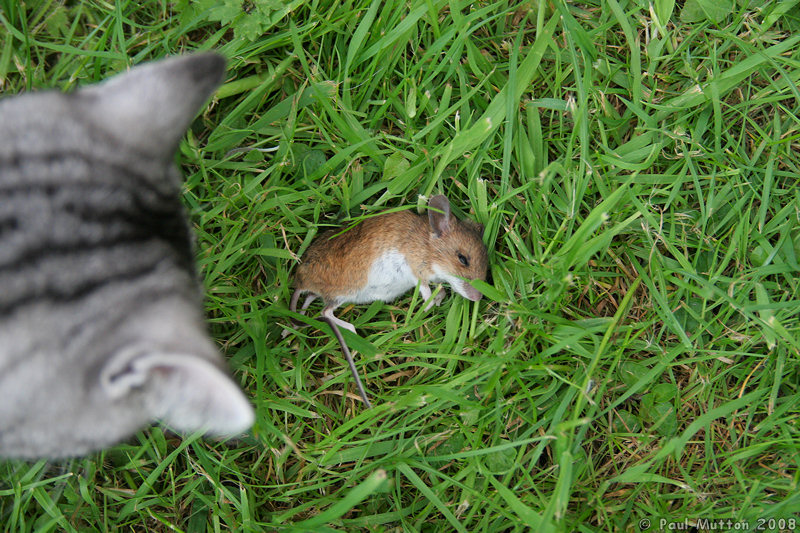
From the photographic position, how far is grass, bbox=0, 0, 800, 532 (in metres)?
4.06

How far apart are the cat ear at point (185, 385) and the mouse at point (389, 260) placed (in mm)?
2226

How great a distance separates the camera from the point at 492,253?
4418 mm

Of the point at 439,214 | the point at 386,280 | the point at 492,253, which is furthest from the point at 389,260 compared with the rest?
the point at 492,253

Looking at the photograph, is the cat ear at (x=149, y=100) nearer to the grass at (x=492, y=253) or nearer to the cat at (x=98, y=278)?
the cat at (x=98, y=278)

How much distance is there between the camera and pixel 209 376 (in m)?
1.76

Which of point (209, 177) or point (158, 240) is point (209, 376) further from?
point (209, 177)

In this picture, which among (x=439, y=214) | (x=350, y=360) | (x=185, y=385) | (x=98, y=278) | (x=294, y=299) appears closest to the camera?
Answer: (x=185, y=385)

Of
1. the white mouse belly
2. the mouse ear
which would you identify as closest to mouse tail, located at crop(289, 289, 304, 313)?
the white mouse belly

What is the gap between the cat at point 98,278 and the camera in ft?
6.33

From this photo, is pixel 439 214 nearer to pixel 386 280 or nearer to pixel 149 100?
pixel 386 280

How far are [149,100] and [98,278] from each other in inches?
29.1

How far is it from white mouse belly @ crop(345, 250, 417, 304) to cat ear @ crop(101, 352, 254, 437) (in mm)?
2376

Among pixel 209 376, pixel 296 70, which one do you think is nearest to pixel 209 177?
pixel 296 70

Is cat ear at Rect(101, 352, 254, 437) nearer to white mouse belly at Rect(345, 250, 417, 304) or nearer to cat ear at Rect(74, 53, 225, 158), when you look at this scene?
cat ear at Rect(74, 53, 225, 158)
